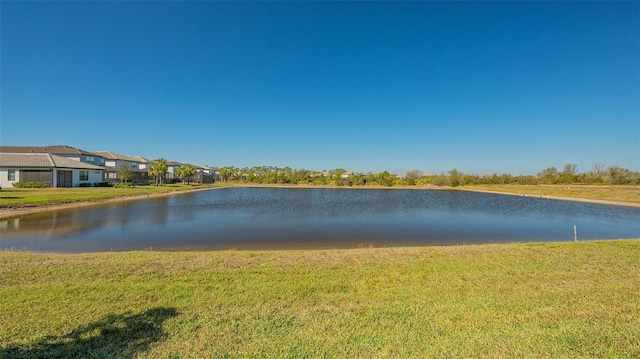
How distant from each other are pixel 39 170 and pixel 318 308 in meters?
45.2

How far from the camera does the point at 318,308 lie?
4699 mm

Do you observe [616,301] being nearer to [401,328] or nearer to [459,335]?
[459,335]

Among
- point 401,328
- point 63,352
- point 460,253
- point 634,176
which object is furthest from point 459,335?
point 634,176

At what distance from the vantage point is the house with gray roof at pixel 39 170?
3306cm

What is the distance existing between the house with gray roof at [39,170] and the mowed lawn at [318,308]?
3675 cm

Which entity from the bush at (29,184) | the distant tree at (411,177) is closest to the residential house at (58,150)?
the bush at (29,184)

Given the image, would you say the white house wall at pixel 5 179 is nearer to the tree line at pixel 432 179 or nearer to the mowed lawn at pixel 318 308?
the mowed lawn at pixel 318 308

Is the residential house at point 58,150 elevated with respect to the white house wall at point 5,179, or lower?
elevated

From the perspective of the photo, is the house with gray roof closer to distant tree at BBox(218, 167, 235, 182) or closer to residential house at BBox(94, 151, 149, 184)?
residential house at BBox(94, 151, 149, 184)

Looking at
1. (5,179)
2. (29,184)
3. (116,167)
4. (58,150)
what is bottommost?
(29,184)

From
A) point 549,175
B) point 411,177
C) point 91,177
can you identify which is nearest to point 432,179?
point 411,177

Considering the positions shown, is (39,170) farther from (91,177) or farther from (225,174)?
(225,174)

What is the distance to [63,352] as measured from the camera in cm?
341

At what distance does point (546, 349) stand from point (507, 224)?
18978 mm
